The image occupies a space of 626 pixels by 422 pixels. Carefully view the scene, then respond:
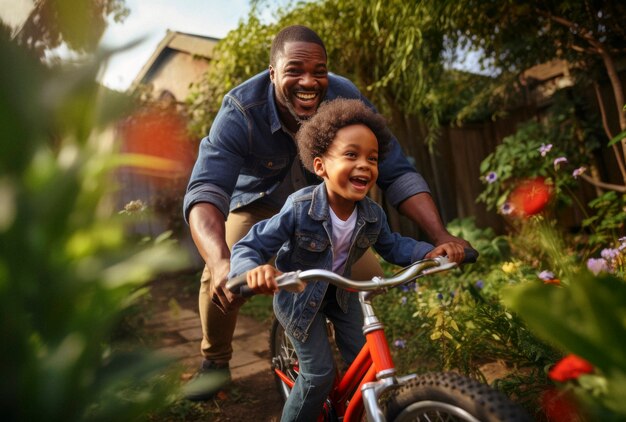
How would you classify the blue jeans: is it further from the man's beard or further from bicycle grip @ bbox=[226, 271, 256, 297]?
the man's beard

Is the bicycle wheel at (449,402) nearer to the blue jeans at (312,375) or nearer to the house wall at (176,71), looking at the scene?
the blue jeans at (312,375)

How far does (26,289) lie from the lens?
31 centimetres

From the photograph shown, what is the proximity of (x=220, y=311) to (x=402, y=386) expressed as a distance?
1.43 m

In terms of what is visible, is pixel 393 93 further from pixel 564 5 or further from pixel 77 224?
pixel 77 224

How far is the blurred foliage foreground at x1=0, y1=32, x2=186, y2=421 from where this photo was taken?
30 centimetres

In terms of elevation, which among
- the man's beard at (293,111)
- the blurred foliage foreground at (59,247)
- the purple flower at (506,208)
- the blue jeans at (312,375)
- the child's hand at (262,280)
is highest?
the man's beard at (293,111)

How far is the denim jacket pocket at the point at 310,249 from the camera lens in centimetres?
188

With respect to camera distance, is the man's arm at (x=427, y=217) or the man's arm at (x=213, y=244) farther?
the man's arm at (x=427, y=217)

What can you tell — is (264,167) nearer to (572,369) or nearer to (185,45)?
(572,369)

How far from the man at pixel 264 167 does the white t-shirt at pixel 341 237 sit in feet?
1.09

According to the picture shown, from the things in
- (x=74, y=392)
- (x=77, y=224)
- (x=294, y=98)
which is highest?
(x=294, y=98)

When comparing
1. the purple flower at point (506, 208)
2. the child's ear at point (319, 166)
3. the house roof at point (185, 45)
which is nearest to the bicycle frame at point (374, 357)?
the child's ear at point (319, 166)

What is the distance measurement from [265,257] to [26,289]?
1.50 metres

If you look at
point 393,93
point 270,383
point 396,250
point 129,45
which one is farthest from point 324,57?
point 393,93
